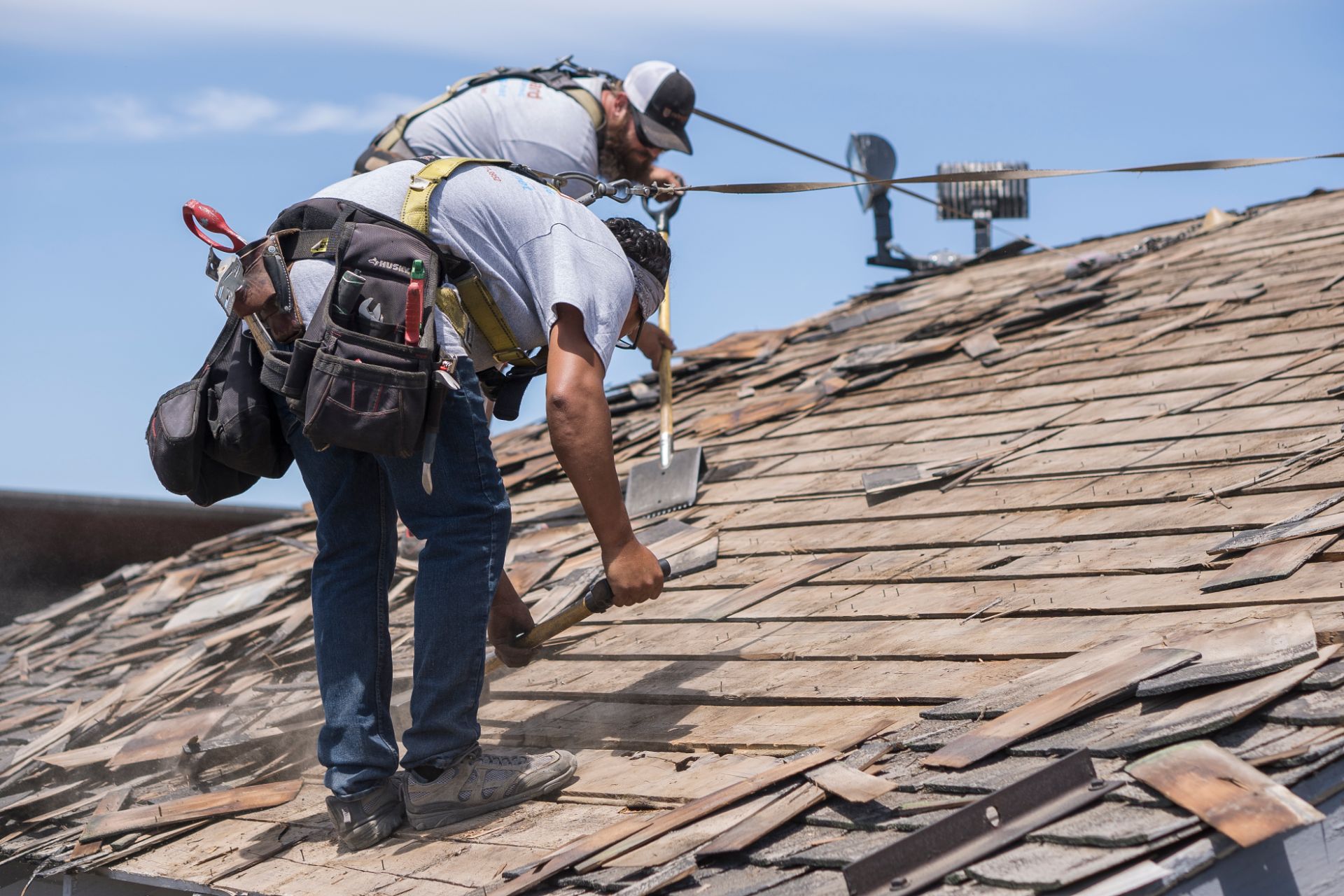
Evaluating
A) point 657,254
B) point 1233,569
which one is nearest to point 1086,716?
point 1233,569

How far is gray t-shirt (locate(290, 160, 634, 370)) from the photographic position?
9.06 feet

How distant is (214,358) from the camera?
2.88 metres

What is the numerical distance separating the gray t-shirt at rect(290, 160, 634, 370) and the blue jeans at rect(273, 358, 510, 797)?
0.74 ft

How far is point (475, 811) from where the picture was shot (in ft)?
9.09

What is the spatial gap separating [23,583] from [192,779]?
20.6 feet

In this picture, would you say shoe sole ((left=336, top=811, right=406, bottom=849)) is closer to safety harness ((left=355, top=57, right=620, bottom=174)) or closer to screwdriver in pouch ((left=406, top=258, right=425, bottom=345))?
screwdriver in pouch ((left=406, top=258, right=425, bottom=345))

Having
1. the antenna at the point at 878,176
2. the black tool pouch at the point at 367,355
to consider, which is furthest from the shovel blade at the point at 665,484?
the antenna at the point at 878,176

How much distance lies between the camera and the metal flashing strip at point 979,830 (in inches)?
71.0

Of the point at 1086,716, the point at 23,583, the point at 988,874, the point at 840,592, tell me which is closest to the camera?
the point at 988,874

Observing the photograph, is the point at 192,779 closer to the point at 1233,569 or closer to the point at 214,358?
the point at 214,358

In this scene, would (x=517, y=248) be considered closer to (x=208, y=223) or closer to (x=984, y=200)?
(x=208, y=223)

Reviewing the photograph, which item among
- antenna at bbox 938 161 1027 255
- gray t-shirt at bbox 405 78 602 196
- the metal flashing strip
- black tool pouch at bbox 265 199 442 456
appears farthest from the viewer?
antenna at bbox 938 161 1027 255

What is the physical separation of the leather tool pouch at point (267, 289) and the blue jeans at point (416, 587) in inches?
8.4

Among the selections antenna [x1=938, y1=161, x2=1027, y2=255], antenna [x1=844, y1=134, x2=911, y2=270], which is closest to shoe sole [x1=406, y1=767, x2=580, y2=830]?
antenna [x1=844, y1=134, x2=911, y2=270]
